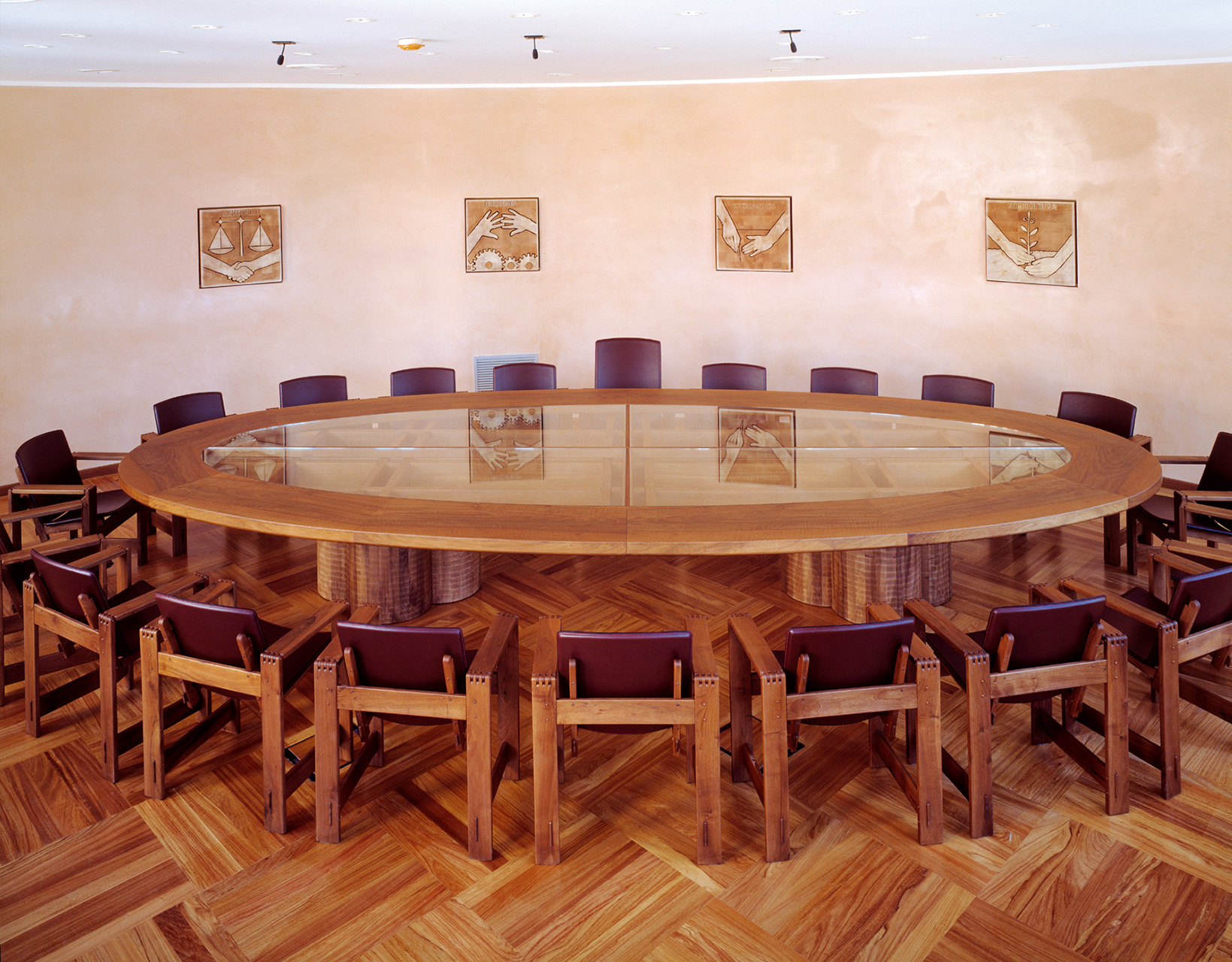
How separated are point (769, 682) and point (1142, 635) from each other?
1.38m

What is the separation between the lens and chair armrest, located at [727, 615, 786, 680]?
2480 mm

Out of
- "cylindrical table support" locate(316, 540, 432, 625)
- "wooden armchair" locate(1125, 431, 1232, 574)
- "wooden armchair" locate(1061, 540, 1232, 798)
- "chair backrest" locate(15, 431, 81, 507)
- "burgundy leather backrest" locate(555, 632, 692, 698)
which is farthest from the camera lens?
"chair backrest" locate(15, 431, 81, 507)

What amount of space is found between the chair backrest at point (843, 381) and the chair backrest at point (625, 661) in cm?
330

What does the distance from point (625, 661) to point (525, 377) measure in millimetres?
3616

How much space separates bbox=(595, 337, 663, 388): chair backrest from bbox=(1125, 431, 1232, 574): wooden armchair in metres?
2.81

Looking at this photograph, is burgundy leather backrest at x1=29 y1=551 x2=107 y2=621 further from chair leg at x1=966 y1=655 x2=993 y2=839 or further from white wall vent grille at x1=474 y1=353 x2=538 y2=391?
white wall vent grille at x1=474 y1=353 x2=538 y2=391

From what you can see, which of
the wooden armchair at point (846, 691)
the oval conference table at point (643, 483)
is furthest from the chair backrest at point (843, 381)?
the wooden armchair at point (846, 691)

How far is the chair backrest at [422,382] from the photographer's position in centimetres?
559

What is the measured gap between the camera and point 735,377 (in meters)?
5.74

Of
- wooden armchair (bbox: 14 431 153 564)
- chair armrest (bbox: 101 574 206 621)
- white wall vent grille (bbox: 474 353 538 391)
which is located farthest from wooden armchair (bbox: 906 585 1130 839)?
white wall vent grille (bbox: 474 353 538 391)

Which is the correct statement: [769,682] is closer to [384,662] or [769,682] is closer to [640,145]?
[384,662]

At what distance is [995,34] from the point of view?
4.73m

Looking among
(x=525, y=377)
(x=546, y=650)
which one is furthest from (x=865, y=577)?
(x=525, y=377)

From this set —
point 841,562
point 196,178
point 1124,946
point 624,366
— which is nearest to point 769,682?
point 1124,946
